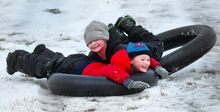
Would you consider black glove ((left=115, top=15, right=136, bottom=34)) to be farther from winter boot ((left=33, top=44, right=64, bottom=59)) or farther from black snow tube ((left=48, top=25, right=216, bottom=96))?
winter boot ((left=33, top=44, right=64, bottom=59))

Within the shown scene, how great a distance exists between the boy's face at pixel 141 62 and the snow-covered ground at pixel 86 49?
0.30m

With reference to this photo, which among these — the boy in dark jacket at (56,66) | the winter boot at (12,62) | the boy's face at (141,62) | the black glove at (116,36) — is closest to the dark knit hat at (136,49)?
the boy's face at (141,62)

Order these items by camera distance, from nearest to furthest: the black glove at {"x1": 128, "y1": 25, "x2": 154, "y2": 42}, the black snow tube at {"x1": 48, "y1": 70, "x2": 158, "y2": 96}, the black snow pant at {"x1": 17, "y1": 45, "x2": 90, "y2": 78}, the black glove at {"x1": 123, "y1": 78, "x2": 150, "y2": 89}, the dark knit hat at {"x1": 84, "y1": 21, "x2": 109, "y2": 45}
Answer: the black glove at {"x1": 123, "y1": 78, "x2": 150, "y2": 89} → the black snow tube at {"x1": 48, "y1": 70, "x2": 158, "y2": 96} → the dark knit hat at {"x1": 84, "y1": 21, "x2": 109, "y2": 45} → the black snow pant at {"x1": 17, "y1": 45, "x2": 90, "y2": 78} → the black glove at {"x1": 128, "y1": 25, "x2": 154, "y2": 42}

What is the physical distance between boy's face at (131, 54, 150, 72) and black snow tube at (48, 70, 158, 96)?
79 mm

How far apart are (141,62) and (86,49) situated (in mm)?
3249

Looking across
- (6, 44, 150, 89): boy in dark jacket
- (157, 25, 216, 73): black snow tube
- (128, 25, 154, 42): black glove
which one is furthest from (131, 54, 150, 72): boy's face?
A: (128, 25, 154, 42): black glove

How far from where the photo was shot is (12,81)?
6.57m

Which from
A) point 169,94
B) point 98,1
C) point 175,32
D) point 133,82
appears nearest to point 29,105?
point 133,82

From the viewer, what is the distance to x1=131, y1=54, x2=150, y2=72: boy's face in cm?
598

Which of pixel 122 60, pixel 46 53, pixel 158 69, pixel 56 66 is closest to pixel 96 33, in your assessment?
pixel 122 60

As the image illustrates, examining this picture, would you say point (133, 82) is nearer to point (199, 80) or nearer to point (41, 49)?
point (199, 80)

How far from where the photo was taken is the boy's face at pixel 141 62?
5984mm

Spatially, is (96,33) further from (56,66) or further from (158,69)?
(158,69)

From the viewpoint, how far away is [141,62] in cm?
598
